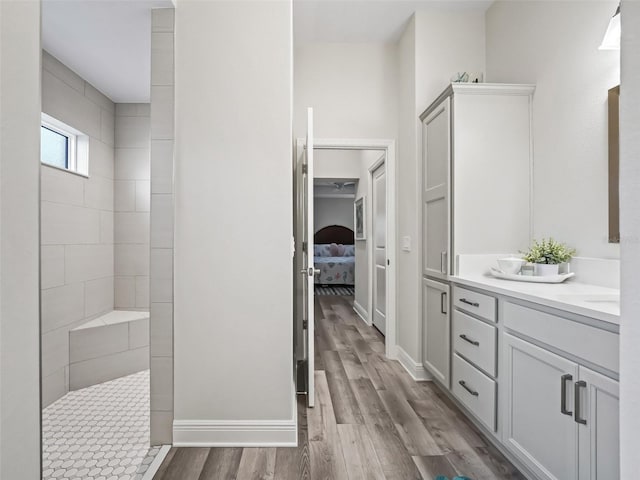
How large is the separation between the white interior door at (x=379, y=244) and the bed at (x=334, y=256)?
9.61 ft

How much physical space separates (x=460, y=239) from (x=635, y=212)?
2.30 m

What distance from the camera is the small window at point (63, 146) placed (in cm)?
308

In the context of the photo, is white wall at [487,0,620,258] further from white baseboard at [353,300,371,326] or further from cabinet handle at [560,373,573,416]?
white baseboard at [353,300,371,326]

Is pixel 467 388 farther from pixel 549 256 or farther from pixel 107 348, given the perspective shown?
pixel 107 348

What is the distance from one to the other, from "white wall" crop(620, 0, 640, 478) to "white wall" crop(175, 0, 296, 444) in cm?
181

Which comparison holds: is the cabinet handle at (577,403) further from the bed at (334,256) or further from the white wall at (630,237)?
the bed at (334,256)

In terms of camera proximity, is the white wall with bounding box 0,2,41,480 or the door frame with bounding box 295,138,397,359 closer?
the white wall with bounding box 0,2,41,480

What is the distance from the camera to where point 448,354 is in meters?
2.80

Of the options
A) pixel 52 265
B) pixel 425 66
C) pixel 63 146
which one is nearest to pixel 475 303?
pixel 425 66

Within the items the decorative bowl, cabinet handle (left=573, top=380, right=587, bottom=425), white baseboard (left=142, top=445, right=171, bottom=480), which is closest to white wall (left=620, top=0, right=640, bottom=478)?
cabinet handle (left=573, top=380, right=587, bottom=425)

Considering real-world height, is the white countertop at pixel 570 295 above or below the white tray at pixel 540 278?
below

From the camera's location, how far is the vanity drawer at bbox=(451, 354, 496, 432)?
7.14 ft

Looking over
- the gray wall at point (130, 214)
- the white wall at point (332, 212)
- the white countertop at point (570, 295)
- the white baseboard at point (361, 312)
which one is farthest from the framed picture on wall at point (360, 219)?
the white wall at point (332, 212)

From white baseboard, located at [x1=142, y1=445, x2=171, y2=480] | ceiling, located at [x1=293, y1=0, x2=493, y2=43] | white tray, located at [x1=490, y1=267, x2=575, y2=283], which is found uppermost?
ceiling, located at [x1=293, y1=0, x2=493, y2=43]
